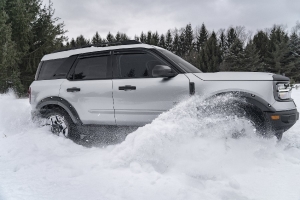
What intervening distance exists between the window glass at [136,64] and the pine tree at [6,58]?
41.4 ft

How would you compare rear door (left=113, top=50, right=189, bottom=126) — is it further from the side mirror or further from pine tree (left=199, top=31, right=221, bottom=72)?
pine tree (left=199, top=31, right=221, bottom=72)

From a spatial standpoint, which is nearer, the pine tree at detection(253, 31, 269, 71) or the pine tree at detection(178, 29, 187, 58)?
the pine tree at detection(253, 31, 269, 71)

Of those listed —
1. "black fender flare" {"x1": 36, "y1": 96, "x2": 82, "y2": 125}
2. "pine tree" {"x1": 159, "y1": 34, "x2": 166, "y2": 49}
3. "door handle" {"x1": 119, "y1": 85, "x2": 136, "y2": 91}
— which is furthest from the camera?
"pine tree" {"x1": 159, "y1": 34, "x2": 166, "y2": 49}

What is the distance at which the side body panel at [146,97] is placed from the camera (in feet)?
11.5

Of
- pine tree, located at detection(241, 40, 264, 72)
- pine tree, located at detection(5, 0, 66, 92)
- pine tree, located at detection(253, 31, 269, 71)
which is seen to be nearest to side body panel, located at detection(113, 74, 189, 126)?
pine tree, located at detection(5, 0, 66, 92)

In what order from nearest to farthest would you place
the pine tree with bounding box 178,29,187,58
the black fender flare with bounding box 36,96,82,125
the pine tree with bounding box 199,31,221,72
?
the black fender flare with bounding box 36,96,82,125 → the pine tree with bounding box 199,31,221,72 → the pine tree with bounding box 178,29,187,58

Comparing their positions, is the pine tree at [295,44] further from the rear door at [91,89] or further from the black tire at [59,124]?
the black tire at [59,124]

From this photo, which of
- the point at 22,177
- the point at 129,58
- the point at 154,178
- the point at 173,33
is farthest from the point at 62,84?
the point at 173,33

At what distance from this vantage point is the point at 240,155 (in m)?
3.08

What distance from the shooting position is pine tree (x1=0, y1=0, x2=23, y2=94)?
13539 millimetres

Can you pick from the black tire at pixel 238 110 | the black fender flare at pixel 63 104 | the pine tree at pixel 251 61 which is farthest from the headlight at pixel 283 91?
the pine tree at pixel 251 61

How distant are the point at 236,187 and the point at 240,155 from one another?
0.78m

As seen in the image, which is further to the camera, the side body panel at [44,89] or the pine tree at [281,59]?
the pine tree at [281,59]

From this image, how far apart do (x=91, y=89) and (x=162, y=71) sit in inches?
54.3
